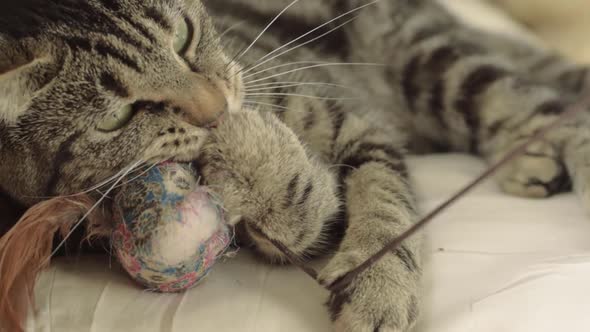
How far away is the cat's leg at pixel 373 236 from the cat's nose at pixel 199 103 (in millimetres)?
285

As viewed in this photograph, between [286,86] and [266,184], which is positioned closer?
[266,184]

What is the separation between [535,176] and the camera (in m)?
1.07

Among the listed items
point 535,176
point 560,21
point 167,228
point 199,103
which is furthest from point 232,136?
point 560,21

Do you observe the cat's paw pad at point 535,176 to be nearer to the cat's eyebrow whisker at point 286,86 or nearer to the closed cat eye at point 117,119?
the cat's eyebrow whisker at point 286,86

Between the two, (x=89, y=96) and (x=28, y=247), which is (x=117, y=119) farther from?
(x=28, y=247)

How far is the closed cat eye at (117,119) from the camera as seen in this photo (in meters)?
0.76

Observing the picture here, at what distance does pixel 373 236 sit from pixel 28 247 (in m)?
0.49

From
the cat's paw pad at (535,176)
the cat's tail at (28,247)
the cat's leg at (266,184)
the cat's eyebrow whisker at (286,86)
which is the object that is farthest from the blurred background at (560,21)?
the cat's tail at (28,247)

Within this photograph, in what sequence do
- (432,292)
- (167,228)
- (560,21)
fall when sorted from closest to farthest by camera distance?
(167,228)
(432,292)
(560,21)

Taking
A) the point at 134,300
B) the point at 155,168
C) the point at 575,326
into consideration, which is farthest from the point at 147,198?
the point at 575,326

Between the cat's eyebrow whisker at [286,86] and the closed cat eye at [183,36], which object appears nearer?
the closed cat eye at [183,36]

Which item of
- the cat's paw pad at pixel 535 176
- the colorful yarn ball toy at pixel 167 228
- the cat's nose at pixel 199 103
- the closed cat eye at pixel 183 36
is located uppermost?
the closed cat eye at pixel 183 36

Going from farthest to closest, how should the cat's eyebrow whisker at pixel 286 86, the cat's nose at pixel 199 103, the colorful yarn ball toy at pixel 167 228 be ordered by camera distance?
the cat's eyebrow whisker at pixel 286 86
the cat's nose at pixel 199 103
the colorful yarn ball toy at pixel 167 228

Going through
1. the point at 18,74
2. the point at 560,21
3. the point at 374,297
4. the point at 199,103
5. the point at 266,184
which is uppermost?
the point at 18,74
